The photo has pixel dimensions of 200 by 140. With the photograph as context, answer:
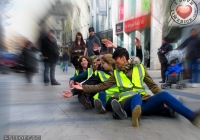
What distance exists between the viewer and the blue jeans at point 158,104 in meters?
2.47

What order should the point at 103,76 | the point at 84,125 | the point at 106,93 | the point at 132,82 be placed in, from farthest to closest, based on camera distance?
1. the point at 103,76
2. the point at 106,93
3. the point at 132,82
4. the point at 84,125

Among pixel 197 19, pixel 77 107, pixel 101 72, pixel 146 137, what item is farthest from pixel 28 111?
pixel 197 19

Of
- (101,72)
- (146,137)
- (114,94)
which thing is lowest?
(146,137)

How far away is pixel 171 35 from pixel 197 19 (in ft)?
0.39

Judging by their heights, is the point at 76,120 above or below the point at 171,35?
below

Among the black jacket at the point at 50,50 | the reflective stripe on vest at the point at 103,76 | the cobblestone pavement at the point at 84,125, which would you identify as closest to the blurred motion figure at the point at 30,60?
the black jacket at the point at 50,50

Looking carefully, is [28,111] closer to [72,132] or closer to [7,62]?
[72,132]

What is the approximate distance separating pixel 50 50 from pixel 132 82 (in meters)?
2.14

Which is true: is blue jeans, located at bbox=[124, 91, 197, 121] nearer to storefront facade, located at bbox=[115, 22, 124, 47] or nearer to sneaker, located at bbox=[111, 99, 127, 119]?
sneaker, located at bbox=[111, 99, 127, 119]

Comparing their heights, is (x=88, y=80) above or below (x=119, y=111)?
above

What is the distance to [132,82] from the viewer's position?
293cm

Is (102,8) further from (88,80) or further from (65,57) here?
(88,80)

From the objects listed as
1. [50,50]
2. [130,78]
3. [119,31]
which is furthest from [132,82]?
[50,50]

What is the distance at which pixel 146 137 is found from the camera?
2.34 metres
